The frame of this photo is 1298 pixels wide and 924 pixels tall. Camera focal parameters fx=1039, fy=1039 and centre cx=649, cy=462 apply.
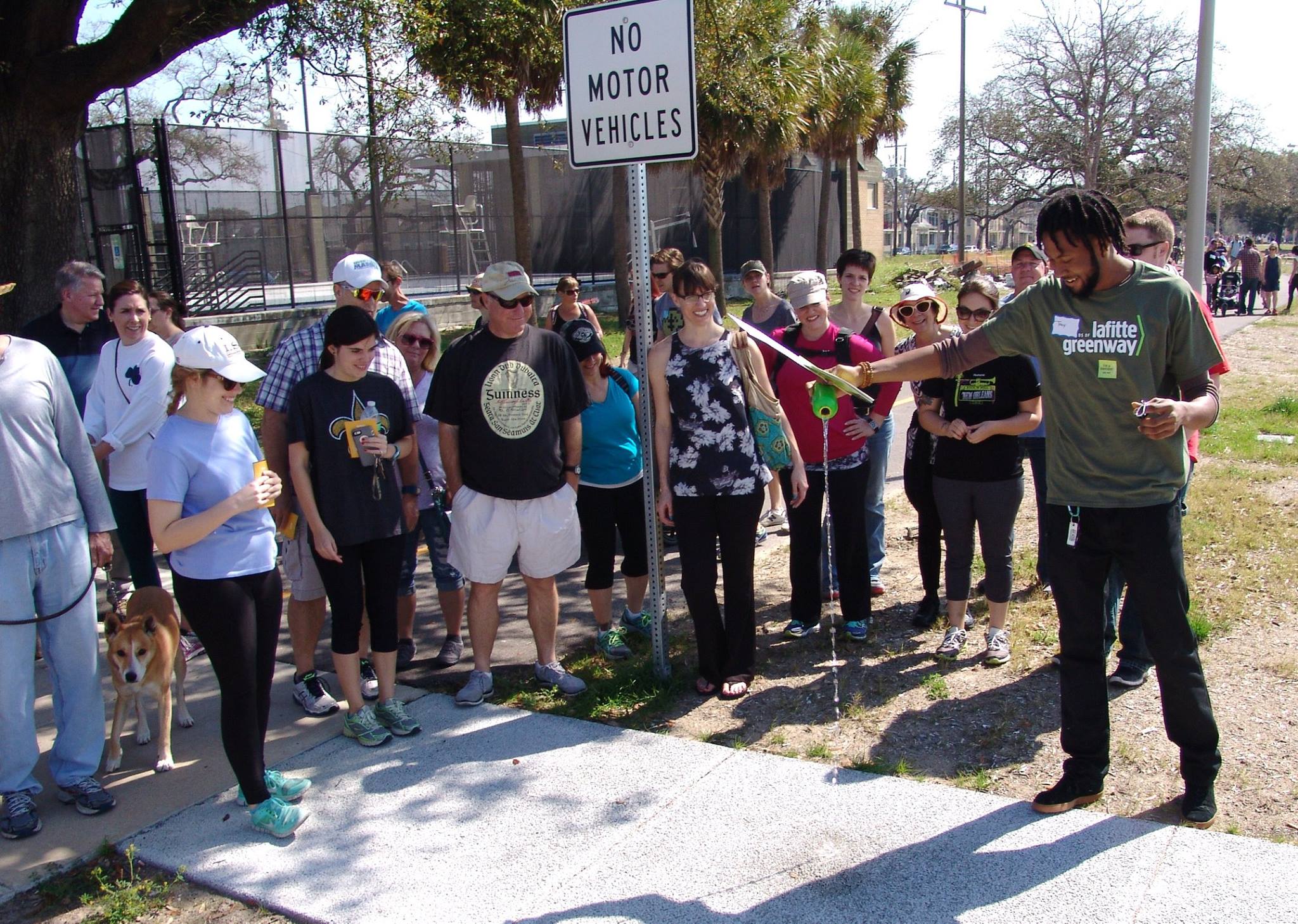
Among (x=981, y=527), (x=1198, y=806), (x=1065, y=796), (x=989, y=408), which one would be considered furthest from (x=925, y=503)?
(x=1198, y=806)

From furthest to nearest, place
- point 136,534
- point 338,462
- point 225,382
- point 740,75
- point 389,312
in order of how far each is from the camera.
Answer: point 740,75 → point 389,312 → point 136,534 → point 338,462 → point 225,382

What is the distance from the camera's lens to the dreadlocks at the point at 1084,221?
11.0ft

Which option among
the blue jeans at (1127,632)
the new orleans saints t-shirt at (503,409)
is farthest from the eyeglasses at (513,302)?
the blue jeans at (1127,632)

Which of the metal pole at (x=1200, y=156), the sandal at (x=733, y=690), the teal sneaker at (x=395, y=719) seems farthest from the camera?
the metal pole at (x=1200, y=156)

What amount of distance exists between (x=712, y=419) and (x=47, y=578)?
8.89 ft

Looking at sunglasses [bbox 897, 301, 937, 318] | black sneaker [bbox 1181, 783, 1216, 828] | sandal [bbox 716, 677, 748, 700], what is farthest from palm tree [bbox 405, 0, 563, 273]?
black sneaker [bbox 1181, 783, 1216, 828]

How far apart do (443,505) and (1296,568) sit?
4.90 m

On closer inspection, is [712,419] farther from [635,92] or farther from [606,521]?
[635,92]

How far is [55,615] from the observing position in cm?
394

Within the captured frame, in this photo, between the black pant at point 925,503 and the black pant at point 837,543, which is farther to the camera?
the black pant at point 925,503

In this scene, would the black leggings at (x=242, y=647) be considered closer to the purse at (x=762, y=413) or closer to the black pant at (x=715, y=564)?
the black pant at (x=715, y=564)

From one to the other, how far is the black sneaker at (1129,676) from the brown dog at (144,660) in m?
4.08

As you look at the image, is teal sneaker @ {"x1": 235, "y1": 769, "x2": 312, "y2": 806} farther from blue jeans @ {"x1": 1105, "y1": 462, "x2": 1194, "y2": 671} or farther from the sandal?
blue jeans @ {"x1": 1105, "y1": 462, "x2": 1194, "y2": 671}

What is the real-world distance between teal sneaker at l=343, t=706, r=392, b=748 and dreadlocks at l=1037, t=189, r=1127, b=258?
326 cm
